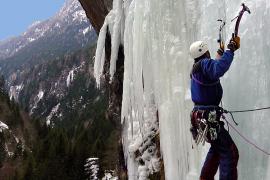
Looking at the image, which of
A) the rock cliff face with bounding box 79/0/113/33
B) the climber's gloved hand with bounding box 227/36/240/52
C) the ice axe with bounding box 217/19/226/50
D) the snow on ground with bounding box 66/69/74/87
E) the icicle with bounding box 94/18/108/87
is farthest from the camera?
the snow on ground with bounding box 66/69/74/87

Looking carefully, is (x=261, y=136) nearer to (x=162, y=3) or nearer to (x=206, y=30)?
(x=206, y=30)

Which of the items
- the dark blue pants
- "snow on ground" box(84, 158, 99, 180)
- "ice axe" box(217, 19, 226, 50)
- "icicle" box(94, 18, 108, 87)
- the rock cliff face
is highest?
the rock cliff face

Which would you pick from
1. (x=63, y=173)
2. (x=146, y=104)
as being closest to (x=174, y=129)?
(x=146, y=104)

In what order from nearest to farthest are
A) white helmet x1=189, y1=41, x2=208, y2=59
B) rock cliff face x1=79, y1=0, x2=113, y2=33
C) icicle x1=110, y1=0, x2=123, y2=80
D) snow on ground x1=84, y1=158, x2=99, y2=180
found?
white helmet x1=189, y1=41, x2=208, y2=59, icicle x1=110, y1=0, x2=123, y2=80, rock cliff face x1=79, y1=0, x2=113, y2=33, snow on ground x1=84, y1=158, x2=99, y2=180

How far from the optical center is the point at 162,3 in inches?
259

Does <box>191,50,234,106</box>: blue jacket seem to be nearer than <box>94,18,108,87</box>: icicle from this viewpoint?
Yes

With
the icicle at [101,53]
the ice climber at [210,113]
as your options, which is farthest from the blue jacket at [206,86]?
the icicle at [101,53]

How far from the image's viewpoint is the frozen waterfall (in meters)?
4.73

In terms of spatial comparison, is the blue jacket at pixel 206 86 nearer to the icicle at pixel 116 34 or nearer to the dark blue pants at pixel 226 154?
the dark blue pants at pixel 226 154

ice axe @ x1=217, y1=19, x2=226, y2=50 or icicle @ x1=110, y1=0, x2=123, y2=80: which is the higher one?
icicle @ x1=110, y1=0, x2=123, y2=80

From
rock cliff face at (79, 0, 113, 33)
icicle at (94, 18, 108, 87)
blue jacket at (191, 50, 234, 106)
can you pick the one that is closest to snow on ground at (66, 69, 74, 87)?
rock cliff face at (79, 0, 113, 33)

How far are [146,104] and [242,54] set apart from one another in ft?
8.47

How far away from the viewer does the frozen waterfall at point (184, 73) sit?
4.73 meters

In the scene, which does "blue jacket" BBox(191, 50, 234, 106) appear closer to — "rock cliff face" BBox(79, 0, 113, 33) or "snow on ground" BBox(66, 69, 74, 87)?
"rock cliff face" BBox(79, 0, 113, 33)
